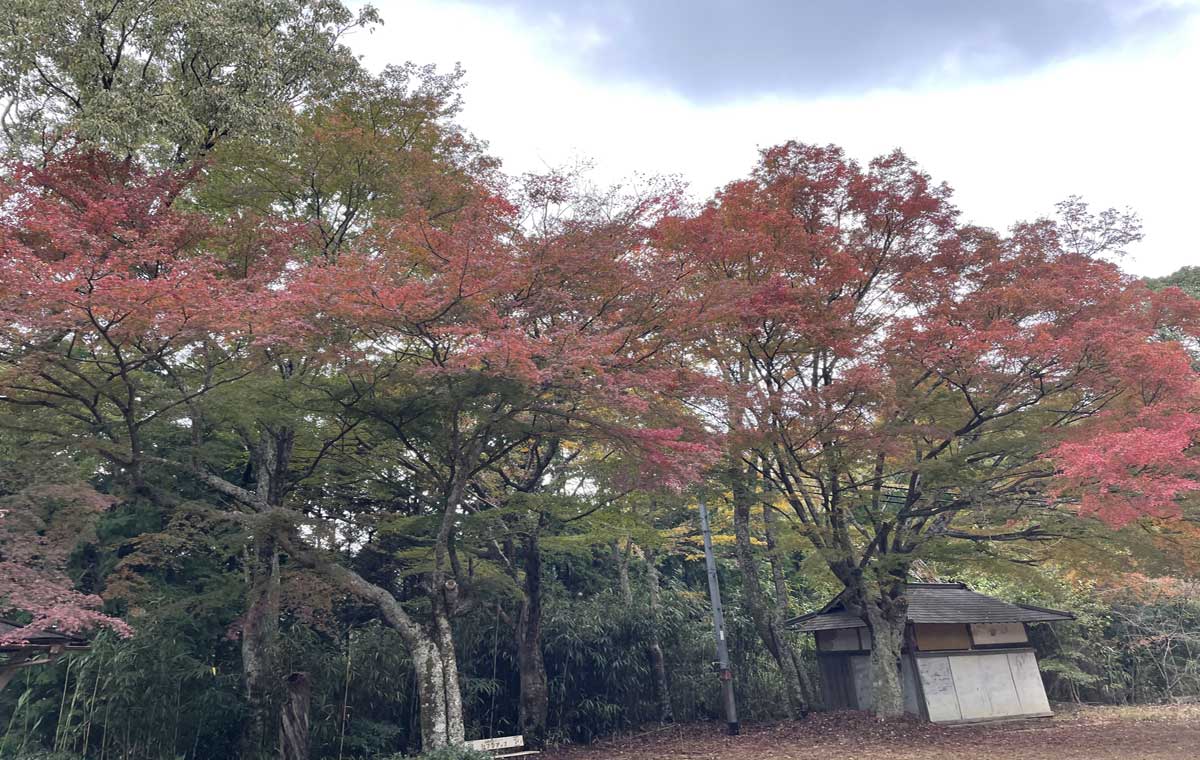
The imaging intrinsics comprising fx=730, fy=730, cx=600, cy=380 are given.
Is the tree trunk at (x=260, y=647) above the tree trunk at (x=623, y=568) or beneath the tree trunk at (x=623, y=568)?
beneath

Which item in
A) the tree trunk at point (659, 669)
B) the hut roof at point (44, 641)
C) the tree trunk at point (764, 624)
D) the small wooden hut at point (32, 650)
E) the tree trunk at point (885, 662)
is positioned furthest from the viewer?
the tree trunk at point (659, 669)

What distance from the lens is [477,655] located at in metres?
13.4

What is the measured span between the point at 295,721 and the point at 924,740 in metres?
8.53

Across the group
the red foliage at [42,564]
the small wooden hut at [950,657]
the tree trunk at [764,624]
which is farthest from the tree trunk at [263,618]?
the small wooden hut at [950,657]

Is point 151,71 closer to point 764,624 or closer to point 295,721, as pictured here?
point 295,721

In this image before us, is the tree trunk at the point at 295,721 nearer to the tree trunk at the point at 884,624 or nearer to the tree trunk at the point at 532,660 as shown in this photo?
the tree trunk at the point at 532,660

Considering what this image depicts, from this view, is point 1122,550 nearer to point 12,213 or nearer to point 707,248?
point 707,248

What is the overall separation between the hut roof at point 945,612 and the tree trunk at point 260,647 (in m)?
9.16

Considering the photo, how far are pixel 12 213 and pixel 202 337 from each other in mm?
2115

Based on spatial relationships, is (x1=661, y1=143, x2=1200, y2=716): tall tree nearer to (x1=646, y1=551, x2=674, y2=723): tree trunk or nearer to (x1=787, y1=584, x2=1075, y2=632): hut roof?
(x1=787, y1=584, x2=1075, y2=632): hut roof

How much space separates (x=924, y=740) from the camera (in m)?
10.4

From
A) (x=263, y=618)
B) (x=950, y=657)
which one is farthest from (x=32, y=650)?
(x=950, y=657)

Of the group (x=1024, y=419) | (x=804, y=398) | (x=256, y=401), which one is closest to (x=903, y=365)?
(x=804, y=398)

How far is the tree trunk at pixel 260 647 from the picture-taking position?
9.87 m
